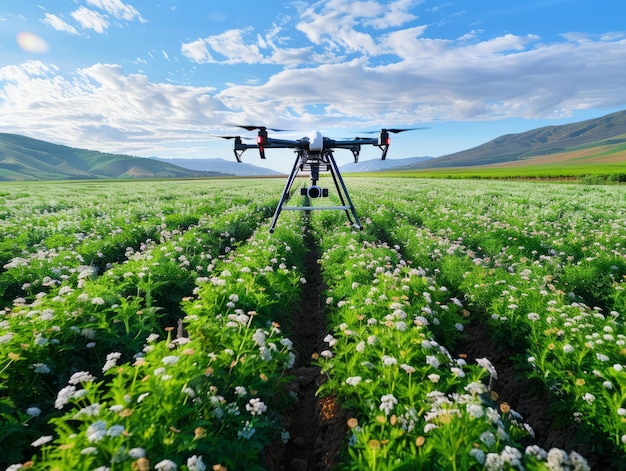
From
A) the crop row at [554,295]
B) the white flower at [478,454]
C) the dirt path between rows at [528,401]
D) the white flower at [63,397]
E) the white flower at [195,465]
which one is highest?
the white flower at [63,397]

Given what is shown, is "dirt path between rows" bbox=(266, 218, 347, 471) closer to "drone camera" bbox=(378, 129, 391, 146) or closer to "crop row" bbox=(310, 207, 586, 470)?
"crop row" bbox=(310, 207, 586, 470)

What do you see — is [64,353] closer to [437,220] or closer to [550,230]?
[437,220]

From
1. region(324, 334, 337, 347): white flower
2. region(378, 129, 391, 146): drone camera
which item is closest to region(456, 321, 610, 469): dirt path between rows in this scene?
region(324, 334, 337, 347): white flower

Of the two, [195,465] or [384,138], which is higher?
[384,138]

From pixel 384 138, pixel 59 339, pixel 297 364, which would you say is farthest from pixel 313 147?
pixel 59 339

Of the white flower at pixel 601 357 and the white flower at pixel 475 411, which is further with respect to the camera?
the white flower at pixel 601 357

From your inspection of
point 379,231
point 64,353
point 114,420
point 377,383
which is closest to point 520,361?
point 377,383

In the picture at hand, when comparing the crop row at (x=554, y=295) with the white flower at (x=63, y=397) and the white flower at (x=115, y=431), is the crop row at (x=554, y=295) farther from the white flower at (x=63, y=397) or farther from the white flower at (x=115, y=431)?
the white flower at (x=63, y=397)

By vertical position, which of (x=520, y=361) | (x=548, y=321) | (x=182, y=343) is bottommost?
(x=520, y=361)

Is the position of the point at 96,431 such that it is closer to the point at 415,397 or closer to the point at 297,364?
the point at 415,397

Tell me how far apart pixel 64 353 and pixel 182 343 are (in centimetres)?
229

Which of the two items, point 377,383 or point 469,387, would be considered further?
point 377,383

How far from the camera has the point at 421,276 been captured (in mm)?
8688

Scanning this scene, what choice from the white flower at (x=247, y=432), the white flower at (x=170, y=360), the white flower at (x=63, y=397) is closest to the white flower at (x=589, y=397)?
the white flower at (x=247, y=432)
